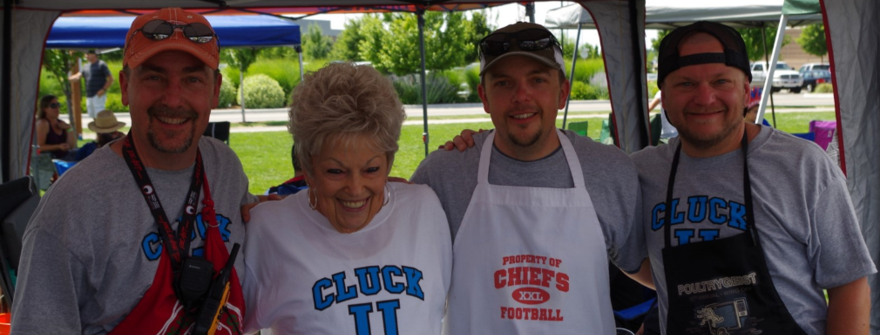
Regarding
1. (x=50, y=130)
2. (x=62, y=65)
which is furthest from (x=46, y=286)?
(x=62, y=65)

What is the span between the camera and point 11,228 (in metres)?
2.61

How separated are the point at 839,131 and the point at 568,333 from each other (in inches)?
77.7

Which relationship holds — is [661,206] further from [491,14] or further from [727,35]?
[491,14]

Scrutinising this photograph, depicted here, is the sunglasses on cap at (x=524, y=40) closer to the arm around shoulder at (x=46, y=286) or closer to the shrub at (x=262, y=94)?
the arm around shoulder at (x=46, y=286)

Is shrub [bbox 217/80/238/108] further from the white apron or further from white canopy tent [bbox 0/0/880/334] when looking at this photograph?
the white apron

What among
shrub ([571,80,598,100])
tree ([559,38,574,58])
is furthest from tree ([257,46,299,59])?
shrub ([571,80,598,100])

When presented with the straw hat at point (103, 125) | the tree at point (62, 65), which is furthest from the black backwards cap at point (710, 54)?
the tree at point (62, 65)

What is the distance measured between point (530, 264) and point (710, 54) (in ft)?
2.45

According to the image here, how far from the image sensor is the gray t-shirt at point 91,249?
4.74 ft

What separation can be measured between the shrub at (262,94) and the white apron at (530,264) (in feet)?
74.5

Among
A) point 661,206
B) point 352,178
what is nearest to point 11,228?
point 352,178

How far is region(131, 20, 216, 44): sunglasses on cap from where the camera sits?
1.61 meters

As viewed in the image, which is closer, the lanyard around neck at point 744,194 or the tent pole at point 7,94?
the lanyard around neck at point 744,194

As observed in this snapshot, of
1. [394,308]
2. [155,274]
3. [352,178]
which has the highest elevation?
[352,178]
